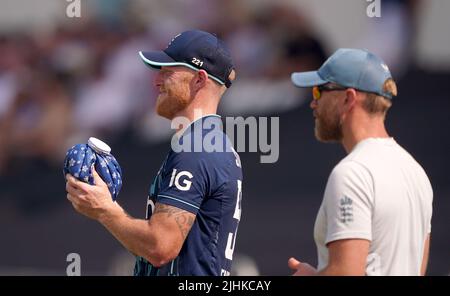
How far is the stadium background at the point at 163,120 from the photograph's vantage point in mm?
8344

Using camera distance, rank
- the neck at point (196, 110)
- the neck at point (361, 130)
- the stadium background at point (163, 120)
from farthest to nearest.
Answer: the stadium background at point (163, 120)
the neck at point (196, 110)
the neck at point (361, 130)

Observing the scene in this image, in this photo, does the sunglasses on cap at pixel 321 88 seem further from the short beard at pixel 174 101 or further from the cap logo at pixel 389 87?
the short beard at pixel 174 101

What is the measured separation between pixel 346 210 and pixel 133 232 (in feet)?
2.76

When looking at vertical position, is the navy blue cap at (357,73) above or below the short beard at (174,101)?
above

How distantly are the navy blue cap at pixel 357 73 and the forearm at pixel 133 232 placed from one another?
0.89 meters

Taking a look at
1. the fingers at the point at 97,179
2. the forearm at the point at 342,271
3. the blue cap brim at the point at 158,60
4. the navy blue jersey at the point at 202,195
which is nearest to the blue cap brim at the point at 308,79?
the navy blue jersey at the point at 202,195

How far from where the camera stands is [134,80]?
28.2ft

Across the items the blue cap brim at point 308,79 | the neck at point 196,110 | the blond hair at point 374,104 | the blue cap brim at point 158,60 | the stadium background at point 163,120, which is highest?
the blue cap brim at point 158,60

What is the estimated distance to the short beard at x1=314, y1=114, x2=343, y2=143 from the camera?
3.94m

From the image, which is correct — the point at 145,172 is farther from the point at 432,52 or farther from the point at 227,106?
the point at 432,52

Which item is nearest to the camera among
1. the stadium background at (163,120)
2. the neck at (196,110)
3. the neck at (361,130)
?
the neck at (361,130)

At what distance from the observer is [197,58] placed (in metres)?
4.24

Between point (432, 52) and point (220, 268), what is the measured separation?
471cm
